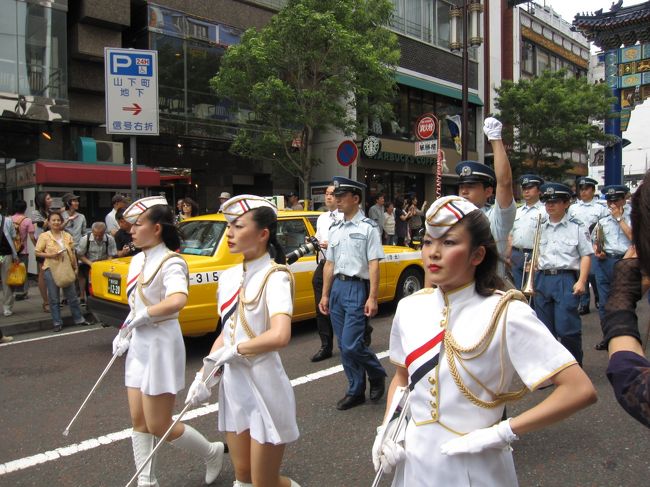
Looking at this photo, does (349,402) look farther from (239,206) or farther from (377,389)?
(239,206)

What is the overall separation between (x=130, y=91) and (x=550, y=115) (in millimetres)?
17593

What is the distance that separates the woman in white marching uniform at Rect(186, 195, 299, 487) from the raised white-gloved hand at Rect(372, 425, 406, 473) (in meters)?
0.72

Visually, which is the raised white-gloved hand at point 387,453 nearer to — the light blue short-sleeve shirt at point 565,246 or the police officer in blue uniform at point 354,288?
the police officer in blue uniform at point 354,288

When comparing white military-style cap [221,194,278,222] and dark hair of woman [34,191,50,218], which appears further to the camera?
dark hair of woman [34,191,50,218]

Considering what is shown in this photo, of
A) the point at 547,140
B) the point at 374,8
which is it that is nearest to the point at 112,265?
the point at 374,8

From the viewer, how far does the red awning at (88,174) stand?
36.7 feet

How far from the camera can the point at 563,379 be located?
1.63m

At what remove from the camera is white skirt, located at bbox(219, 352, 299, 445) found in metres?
2.53

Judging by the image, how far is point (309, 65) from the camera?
1373 cm

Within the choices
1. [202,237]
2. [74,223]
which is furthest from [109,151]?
[202,237]

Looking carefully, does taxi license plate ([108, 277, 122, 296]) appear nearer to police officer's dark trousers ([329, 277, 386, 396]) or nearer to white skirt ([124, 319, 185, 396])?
police officer's dark trousers ([329, 277, 386, 396])

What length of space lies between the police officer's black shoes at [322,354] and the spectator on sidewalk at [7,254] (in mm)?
4563

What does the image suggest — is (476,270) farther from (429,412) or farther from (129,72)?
(129,72)

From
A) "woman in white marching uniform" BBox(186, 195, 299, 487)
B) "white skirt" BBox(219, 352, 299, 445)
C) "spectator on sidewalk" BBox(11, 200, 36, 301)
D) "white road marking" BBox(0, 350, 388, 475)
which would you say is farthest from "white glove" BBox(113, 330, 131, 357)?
"spectator on sidewalk" BBox(11, 200, 36, 301)
